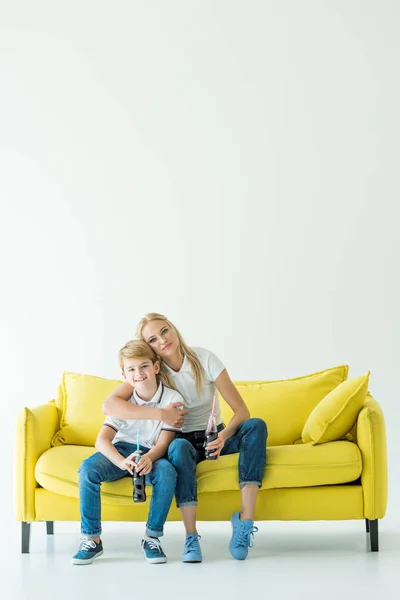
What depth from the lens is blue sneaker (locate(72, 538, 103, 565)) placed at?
325cm

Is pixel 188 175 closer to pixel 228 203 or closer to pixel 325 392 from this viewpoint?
pixel 228 203

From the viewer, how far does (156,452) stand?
3.35 metres

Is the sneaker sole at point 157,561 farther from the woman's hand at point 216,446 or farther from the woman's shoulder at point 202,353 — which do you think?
the woman's shoulder at point 202,353

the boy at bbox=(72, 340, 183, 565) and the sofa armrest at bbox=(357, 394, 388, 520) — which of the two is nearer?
the boy at bbox=(72, 340, 183, 565)

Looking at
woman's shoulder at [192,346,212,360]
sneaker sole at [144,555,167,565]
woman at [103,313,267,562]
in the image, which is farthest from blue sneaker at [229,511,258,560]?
woman's shoulder at [192,346,212,360]

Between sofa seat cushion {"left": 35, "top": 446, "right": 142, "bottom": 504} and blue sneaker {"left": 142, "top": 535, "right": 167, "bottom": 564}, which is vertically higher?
sofa seat cushion {"left": 35, "top": 446, "right": 142, "bottom": 504}

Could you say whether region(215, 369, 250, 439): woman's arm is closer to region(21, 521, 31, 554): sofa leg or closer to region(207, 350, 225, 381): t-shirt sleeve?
region(207, 350, 225, 381): t-shirt sleeve

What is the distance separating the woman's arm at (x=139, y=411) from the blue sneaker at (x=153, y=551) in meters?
0.45

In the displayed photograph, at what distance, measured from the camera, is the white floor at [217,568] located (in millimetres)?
2889

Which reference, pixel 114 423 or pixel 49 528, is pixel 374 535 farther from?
pixel 49 528

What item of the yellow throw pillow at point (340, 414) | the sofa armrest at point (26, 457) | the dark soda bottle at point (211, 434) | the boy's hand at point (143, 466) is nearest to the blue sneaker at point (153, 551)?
the boy's hand at point (143, 466)

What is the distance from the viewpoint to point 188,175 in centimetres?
542

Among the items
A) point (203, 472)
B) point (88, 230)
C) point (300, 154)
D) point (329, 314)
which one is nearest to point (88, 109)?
point (88, 230)

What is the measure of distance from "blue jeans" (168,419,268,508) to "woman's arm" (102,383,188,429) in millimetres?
87
